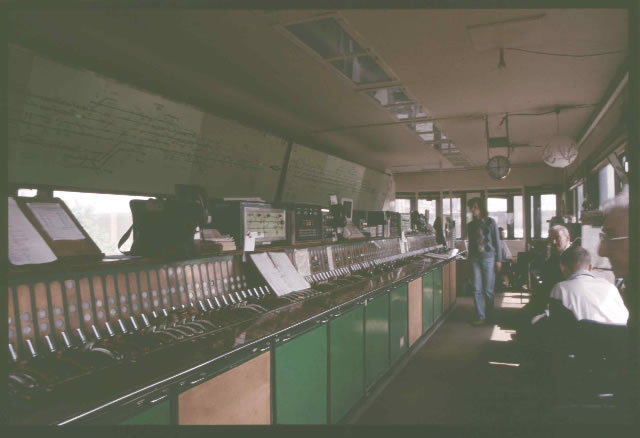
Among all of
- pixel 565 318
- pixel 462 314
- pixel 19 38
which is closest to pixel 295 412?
pixel 565 318

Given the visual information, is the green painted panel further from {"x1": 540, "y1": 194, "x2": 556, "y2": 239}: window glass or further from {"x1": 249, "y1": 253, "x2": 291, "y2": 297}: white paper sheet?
{"x1": 540, "y1": 194, "x2": 556, "y2": 239}: window glass

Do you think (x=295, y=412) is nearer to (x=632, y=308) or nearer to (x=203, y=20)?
(x=632, y=308)

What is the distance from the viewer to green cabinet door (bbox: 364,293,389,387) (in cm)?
357

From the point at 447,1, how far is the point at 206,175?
373 cm

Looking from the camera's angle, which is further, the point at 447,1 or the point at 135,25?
the point at 135,25

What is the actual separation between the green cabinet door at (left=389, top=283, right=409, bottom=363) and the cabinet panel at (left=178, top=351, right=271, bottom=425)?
228 centimetres

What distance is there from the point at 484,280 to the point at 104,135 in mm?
5624

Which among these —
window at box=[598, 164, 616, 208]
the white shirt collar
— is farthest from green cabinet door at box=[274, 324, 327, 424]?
window at box=[598, 164, 616, 208]

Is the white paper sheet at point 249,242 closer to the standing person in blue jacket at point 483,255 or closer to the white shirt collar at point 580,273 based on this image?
the white shirt collar at point 580,273

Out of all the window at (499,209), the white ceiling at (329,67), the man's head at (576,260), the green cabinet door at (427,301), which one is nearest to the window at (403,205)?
the window at (499,209)

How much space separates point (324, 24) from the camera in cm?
332

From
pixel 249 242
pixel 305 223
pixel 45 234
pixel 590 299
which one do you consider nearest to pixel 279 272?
pixel 249 242

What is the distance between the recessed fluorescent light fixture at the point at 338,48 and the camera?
130 inches

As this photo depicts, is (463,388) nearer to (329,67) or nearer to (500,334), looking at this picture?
(500,334)
